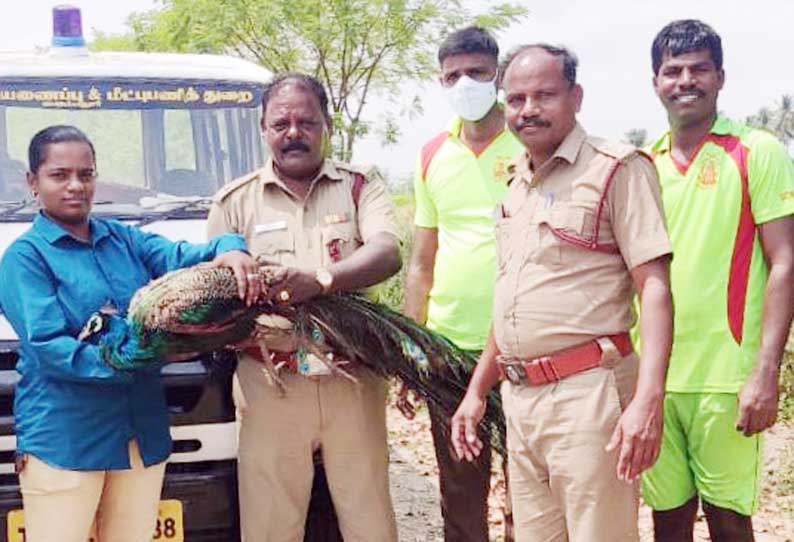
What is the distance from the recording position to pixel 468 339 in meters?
4.12

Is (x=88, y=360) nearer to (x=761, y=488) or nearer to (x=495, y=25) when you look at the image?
(x=761, y=488)

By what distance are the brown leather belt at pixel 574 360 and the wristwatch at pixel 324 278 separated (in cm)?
65

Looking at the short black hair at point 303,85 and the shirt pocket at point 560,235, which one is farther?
the short black hair at point 303,85

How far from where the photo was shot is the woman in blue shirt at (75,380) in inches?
122

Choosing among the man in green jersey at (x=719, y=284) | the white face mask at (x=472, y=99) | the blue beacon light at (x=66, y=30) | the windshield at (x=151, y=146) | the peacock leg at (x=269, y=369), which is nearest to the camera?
the man in green jersey at (x=719, y=284)

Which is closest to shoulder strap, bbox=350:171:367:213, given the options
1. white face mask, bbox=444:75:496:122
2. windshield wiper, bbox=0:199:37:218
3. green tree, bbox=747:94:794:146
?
white face mask, bbox=444:75:496:122

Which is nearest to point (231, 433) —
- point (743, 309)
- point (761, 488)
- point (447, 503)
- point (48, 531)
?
point (48, 531)

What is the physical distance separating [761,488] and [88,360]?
4.35 meters

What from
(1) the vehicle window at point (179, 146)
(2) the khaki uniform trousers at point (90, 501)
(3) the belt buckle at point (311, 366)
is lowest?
(2) the khaki uniform trousers at point (90, 501)

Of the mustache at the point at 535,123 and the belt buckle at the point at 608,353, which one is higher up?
the mustache at the point at 535,123

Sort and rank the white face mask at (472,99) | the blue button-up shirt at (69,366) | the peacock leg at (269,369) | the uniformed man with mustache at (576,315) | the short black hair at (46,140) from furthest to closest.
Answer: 1. the white face mask at (472,99)
2. the peacock leg at (269,369)
3. the short black hair at (46,140)
4. the blue button-up shirt at (69,366)
5. the uniformed man with mustache at (576,315)

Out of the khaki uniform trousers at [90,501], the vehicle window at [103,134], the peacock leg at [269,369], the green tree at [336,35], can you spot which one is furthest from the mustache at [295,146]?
the green tree at [336,35]

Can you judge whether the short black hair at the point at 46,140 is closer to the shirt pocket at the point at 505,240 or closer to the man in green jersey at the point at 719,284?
the shirt pocket at the point at 505,240

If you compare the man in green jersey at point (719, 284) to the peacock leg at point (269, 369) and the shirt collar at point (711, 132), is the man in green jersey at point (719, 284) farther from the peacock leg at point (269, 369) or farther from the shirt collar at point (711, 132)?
the peacock leg at point (269, 369)
